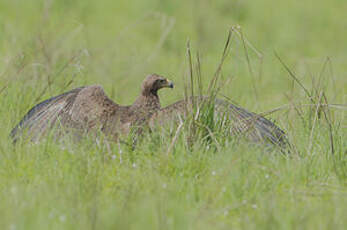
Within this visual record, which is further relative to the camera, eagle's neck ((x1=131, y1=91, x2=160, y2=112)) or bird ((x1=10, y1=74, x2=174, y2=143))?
eagle's neck ((x1=131, y1=91, x2=160, y2=112))

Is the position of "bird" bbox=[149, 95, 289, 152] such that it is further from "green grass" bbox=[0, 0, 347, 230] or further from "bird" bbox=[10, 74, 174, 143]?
"bird" bbox=[10, 74, 174, 143]

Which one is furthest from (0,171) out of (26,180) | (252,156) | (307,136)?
(307,136)

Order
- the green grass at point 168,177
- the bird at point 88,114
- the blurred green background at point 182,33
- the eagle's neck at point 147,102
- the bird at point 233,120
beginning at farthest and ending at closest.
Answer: the blurred green background at point 182,33, the eagle's neck at point 147,102, the bird at point 88,114, the bird at point 233,120, the green grass at point 168,177

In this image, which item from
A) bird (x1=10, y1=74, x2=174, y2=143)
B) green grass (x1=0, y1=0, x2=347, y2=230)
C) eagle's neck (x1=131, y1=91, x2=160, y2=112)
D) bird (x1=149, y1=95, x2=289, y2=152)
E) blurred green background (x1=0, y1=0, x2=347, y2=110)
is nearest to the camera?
green grass (x1=0, y1=0, x2=347, y2=230)

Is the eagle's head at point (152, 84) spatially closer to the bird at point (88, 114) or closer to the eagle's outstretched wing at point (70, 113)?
the bird at point (88, 114)

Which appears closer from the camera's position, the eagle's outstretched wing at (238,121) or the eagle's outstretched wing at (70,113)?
the eagle's outstretched wing at (238,121)

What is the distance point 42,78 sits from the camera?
7293mm

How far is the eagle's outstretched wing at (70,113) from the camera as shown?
5422 mm

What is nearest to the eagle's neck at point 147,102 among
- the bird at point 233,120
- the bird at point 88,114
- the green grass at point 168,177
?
the bird at point 88,114

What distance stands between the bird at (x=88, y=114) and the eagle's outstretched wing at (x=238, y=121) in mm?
267

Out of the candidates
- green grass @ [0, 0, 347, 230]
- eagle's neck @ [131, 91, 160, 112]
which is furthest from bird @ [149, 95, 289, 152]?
eagle's neck @ [131, 91, 160, 112]

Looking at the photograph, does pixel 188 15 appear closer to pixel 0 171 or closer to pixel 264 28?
pixel 264 28

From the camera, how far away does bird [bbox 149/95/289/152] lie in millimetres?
5086

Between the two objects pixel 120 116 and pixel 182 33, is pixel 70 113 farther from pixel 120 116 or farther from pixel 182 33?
pixel 182 33
